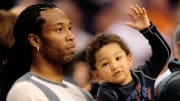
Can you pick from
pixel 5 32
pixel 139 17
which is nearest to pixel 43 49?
pixel 139 17

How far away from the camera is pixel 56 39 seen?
2670 mm

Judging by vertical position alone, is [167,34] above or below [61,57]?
below

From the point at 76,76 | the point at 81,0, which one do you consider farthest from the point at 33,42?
the point at 81,0

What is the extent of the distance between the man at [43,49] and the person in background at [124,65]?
0.62 ft

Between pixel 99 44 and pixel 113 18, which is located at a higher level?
pixel 99 44

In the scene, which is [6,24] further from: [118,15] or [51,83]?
[118,15]

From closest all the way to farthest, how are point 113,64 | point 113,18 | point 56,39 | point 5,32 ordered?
point 56,39 → point 113,64 → point 5,32 → point 113,18

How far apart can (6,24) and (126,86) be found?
1.19 metres

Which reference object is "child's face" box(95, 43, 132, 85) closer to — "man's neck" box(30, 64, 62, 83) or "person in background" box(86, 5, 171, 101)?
"person in background" box(86, 5, 171, 101)

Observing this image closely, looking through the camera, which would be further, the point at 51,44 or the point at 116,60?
the point at 116,60

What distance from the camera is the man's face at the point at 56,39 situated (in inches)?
105

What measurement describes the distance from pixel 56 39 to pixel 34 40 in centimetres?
11

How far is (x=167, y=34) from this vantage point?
581cm

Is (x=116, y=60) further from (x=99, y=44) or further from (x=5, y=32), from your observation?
(x=5, y=32)
